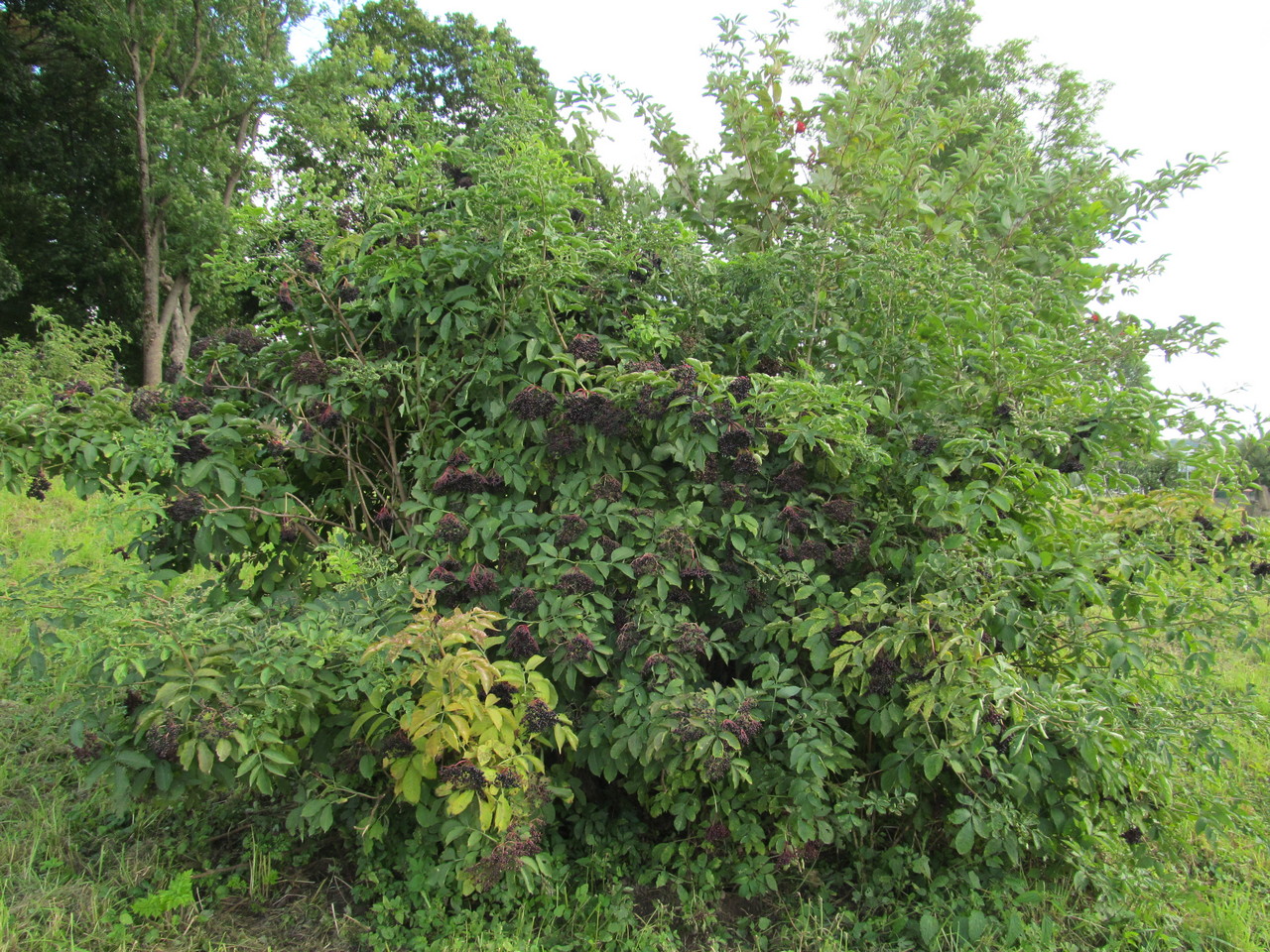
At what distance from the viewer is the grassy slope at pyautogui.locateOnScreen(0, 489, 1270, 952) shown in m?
2.44

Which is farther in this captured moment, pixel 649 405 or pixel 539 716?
pixel 649 405

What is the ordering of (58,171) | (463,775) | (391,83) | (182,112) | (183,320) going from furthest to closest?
1. (183,320)
2. (58,171)
3. (182,112)
4. (391,83)
5. (463,775)

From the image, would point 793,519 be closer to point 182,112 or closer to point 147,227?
point 182,112

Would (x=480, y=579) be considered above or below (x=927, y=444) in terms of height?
below

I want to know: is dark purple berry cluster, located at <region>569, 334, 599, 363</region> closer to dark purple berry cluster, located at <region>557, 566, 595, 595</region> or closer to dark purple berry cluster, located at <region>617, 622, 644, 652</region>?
dark purple berry cluster, located at <region>557, 566, 595, 595</region>

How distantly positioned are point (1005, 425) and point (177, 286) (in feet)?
60.1

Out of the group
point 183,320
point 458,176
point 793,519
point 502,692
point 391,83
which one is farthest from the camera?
point 183,320

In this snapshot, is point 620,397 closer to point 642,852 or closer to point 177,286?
point 642,852

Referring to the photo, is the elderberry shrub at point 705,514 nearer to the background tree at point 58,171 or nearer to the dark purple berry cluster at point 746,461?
the dark purple berry cluster at point 746,461

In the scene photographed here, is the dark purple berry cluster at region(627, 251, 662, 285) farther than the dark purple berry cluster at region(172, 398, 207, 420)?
Yes

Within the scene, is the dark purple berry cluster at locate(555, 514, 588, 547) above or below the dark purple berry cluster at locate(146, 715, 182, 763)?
above

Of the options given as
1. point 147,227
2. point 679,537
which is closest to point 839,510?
point 679,537

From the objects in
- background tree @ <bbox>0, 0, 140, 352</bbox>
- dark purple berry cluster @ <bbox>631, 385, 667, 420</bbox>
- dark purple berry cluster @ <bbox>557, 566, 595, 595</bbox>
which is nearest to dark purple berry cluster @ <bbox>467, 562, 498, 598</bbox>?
dark purple berry cluster @ <bbox>557, 566, 595, 595</bbox>

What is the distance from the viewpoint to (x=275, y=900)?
106 inches
